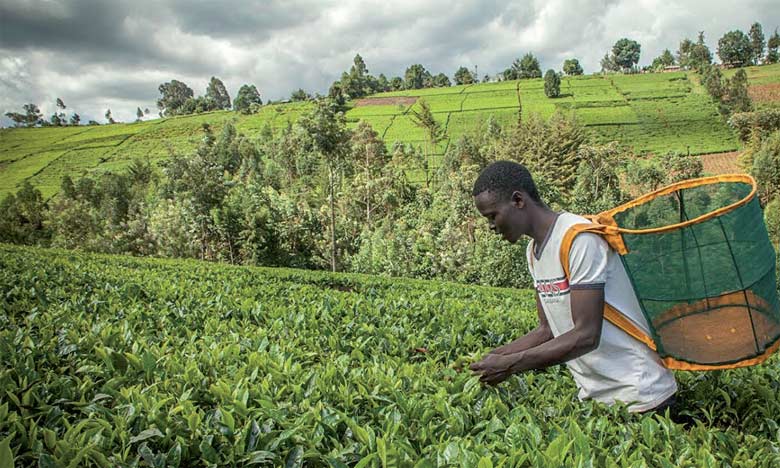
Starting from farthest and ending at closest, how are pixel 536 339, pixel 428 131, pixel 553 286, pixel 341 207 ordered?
pixel 428 131
pixel 341 207
pixel 536 339
pixel 553 286

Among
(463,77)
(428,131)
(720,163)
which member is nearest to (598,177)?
(720,163)

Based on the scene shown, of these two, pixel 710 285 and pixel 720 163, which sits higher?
pixel 710 285

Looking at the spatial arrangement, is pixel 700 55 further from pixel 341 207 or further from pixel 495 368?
pixel 495 368

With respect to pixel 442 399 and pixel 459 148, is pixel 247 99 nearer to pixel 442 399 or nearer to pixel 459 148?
pixel 459 148

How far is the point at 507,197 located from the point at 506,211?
2.6 inches

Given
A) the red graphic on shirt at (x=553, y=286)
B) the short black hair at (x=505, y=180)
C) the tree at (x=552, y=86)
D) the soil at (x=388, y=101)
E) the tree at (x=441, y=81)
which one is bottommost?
the red graphic on shirt at (x=553, y=286)

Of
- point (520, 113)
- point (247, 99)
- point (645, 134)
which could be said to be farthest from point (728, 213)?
point (247, 99)

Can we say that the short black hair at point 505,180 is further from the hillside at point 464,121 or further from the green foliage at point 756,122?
the hillside at point 464,121

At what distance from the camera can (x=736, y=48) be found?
8994 cm

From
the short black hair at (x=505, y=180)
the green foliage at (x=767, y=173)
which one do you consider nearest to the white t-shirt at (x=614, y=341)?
the short black hair at (x=505, y=180)

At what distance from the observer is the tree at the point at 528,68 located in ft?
314

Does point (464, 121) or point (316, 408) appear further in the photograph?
point (464, 121)

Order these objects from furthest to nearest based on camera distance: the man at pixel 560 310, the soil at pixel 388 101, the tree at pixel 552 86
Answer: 1. the soil at pixel 388 101
2. the tree at pixel 552 86
3. the man at pixel 560 310

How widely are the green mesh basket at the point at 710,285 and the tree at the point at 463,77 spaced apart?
344 ft
